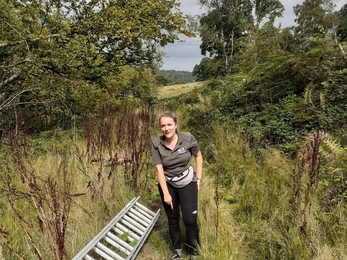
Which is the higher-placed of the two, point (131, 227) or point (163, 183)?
point (163, 183)

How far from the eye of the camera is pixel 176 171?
109 inches

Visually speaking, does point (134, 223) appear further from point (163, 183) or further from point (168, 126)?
point (168, 126)

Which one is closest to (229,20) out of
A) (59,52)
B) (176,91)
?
(176,91)

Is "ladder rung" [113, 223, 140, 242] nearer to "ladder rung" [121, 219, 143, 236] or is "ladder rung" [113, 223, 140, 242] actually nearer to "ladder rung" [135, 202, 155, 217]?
"ladder rung" [121, 219, 143, 236]

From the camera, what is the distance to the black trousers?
281 centimetres

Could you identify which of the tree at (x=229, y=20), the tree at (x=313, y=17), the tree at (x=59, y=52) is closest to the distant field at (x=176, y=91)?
the tree at (x=229, y=20)

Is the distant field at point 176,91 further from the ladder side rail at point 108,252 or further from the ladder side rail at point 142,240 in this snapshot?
the ladder side rail at point 108,252

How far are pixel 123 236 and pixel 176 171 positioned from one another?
3.41 ft

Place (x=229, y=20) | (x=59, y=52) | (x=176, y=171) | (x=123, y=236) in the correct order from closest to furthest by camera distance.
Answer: (x=176, y=171)
(x=123, y=236)
(x=59, y=52)
(x=229, y=20)

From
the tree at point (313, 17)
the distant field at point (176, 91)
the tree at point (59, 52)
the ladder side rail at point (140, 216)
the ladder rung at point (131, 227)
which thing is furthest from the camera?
the tree at point (313, 17)

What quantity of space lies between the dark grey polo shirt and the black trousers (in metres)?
0.21

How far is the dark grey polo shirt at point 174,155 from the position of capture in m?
2.75

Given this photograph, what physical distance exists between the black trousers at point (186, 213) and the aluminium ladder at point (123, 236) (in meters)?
0.42

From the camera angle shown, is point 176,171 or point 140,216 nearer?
point 176,171
